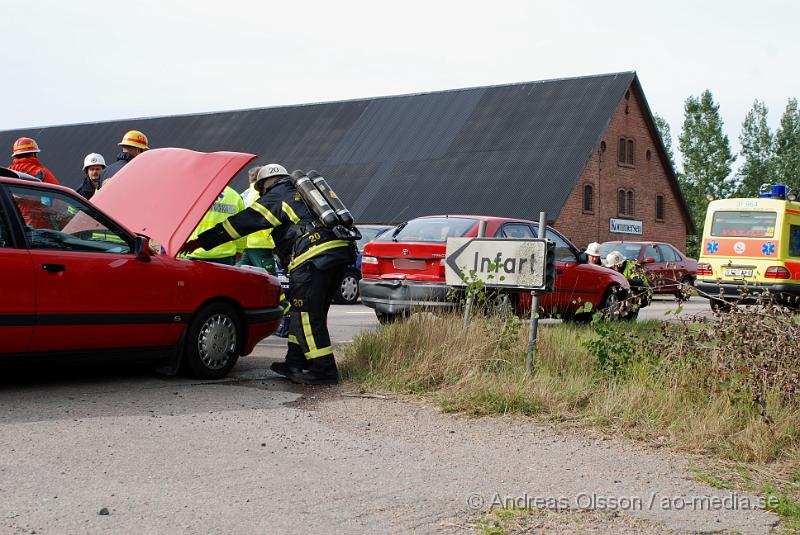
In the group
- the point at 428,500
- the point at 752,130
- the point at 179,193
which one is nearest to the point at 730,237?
the point at 179,193

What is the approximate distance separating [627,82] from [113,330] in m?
36.5

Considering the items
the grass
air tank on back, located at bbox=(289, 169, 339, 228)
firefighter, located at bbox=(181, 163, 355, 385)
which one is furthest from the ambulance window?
air tank on back, located at bbox=(289, 169, 339, 228)

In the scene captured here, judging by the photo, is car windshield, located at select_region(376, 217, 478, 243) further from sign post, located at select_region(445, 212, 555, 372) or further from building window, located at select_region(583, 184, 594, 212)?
building window, located at select_region(583, 184, 594, 212)

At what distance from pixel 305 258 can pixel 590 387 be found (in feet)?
8.00

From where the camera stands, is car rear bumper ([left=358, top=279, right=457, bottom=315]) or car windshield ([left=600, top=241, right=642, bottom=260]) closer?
car rear bumper ([left=358, top=279, right=457, bottom=315])

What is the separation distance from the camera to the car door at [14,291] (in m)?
6.63

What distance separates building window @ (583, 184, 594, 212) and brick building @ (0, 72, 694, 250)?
0.13ft

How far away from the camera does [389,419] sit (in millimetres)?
6715

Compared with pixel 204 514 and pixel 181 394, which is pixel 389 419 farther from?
pixel 204 514

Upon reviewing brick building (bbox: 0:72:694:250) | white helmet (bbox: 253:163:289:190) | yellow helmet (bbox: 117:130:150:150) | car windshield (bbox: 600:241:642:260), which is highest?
brick building (bbox: 0:72:694:250)

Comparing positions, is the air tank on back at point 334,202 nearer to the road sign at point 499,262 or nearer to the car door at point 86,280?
the road sign at point 499,262

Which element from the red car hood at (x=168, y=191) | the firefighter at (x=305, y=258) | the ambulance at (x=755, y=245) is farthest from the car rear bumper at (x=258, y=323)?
the ambulance at (x=755, y=245)

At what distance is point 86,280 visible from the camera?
23.4ft

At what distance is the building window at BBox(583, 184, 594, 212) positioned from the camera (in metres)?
39.9
